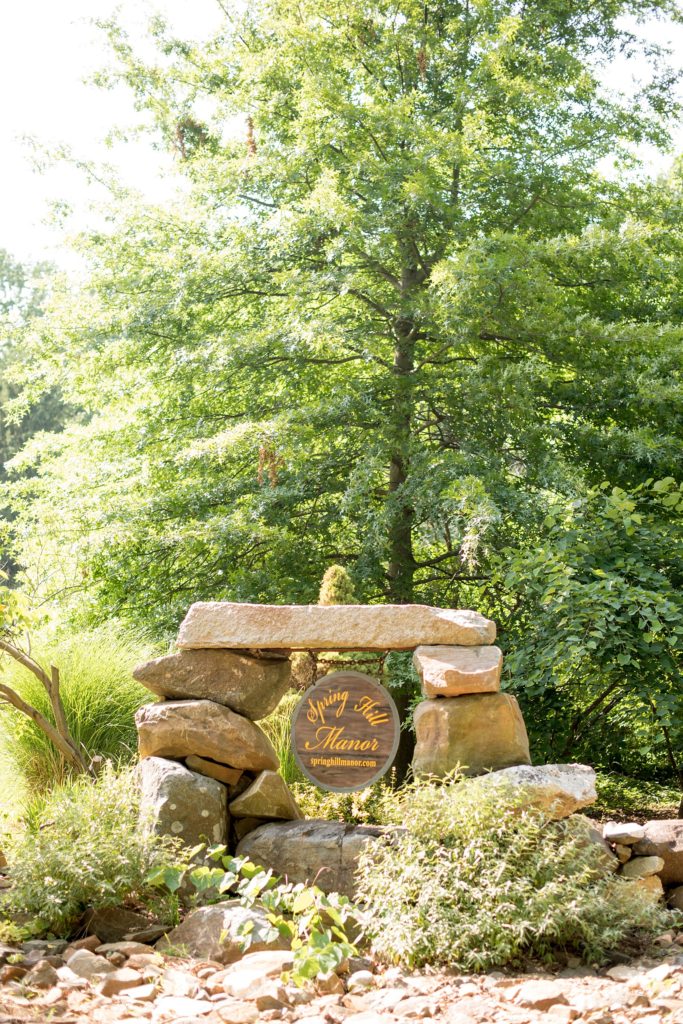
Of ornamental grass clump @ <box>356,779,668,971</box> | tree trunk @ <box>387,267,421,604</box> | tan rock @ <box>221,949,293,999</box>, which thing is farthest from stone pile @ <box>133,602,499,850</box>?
tree trunk @ <box>387,267,421,604</box>

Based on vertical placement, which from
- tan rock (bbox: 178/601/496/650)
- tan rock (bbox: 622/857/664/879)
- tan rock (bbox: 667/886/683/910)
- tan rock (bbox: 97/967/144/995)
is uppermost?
tan rock (bbox: 178/601/496/650)

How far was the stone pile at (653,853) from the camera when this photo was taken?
218 inches

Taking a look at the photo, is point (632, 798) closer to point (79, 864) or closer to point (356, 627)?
point (356, 627)

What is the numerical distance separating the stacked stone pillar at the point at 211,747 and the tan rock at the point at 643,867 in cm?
191

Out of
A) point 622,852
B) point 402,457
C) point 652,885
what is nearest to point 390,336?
point 402,457

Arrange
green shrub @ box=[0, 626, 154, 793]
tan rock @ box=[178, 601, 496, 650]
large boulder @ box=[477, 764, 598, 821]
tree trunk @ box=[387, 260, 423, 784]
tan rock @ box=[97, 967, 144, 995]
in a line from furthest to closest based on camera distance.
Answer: tree trunk @ box=[387, 260, 423, 784] → green shrub @ box=[0, 626, 154, 793] → tan rock @ box=[178, 601, 496, 650] → large boulder @ box=[477, 764, 598, 821] → tan rock @ box=[97, 967, 144, 995]

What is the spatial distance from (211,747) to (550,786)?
1874 mm

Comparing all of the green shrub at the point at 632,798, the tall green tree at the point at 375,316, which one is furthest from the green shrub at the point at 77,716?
the green shrub at the point at 632,798

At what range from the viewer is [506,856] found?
4617 millimetres

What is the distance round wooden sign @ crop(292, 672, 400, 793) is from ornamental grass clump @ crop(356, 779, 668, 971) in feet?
1.93

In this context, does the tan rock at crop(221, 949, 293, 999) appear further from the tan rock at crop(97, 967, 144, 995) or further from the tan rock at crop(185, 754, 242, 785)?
the tan rock at crop(185, 754, 242, 785)

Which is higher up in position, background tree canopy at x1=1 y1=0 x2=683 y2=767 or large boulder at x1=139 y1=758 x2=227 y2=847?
background tree canopy at x1=1 y1=0 x2=683 y2=767

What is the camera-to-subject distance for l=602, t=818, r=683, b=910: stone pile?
5.54 metres

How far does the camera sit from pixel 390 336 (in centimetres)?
977
